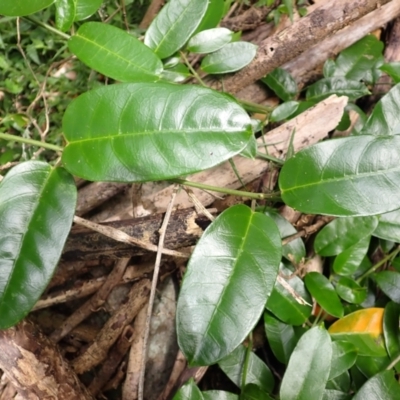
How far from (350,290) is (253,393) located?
365mm

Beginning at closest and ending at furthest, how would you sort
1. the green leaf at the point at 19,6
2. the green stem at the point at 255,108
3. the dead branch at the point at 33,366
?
the green leaf at the point at 19,6
the dead branch at the point at 33,366
the green stem at the point at 255,108

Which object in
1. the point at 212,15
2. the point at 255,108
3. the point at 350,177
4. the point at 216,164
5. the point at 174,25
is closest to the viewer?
the point at 216,164

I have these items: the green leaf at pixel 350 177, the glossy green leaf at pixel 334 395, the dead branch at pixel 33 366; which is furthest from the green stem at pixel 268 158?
the dead branch at pixel 33 366

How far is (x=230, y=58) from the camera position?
114 cm

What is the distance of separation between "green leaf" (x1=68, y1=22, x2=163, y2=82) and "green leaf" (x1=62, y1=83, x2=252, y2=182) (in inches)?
7.9

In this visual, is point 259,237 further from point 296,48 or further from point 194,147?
point 296,48

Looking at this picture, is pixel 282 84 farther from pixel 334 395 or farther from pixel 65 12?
pixel 334 395

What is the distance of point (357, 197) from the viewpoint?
77cm

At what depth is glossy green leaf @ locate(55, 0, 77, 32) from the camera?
93 centimetres

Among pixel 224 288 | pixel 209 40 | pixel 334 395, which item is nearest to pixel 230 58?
pixel 209 40

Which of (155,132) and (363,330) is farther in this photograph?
(363,330)

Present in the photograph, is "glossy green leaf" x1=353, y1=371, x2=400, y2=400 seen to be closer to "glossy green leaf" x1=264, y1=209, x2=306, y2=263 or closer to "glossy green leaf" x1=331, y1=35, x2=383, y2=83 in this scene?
"glossy green leaf" x1=264, y1=209, x2=306, y2=263

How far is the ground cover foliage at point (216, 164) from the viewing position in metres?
0.71

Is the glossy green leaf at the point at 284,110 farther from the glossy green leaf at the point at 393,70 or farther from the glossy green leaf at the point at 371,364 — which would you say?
the glossy green leaf at the point at 371,364
